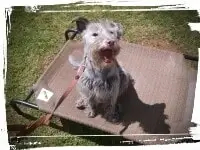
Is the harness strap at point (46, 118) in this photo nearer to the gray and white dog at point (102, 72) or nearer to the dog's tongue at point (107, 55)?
the gray and white dog at point (102, 72)

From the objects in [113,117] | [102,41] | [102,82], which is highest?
[102,41]

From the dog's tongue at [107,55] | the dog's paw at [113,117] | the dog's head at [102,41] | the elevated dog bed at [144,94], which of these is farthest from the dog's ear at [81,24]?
the dog's paw at [113,117]

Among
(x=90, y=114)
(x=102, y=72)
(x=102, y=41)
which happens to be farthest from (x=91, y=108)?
(x=102, y=41)

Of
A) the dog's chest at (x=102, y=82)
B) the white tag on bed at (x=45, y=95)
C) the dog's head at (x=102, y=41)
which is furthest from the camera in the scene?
the white tag on bed at (x=45, y=95)

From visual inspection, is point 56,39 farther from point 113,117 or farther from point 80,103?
point 113,117

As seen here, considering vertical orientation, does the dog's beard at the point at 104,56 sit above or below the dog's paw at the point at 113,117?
above

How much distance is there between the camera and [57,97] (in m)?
1.60

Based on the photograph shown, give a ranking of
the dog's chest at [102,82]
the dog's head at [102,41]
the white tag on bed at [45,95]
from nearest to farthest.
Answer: the dog's head at [102,41] < the dog's chest at [102,82] < the white tag on bed at [45,95]

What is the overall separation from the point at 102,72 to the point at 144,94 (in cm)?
23

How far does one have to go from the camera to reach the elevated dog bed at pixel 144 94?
153cm

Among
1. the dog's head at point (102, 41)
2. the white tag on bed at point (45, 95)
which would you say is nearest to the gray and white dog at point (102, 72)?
the dog's head at point (102, 41)

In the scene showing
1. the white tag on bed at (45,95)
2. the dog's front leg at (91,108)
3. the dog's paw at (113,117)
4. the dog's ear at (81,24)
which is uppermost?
the dog's ear at (81,24)

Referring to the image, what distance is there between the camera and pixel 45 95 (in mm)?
1604

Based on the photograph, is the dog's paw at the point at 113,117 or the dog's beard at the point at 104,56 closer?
the dog's beard at the point at 104,56
